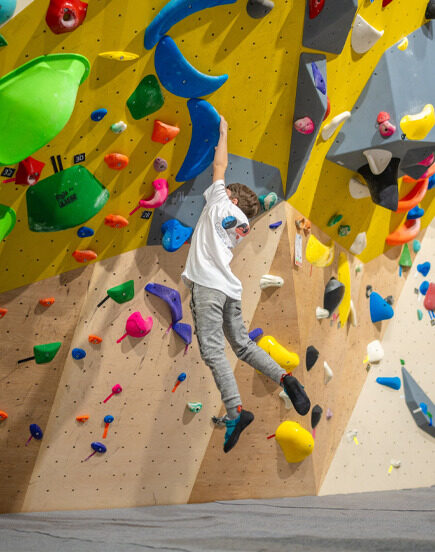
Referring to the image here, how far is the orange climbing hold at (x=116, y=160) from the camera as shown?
2.62 metres

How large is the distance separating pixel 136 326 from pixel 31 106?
1.27 m

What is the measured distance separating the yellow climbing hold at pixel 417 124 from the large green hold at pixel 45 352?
6.77 ft

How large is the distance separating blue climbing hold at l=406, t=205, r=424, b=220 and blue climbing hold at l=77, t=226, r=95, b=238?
2240 millimetres

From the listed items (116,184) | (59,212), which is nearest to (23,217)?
(59,212)

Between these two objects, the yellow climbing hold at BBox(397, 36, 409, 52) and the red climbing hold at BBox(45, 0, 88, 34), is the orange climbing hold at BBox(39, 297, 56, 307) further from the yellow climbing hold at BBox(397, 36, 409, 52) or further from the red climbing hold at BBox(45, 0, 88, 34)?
the yellow climbing hold at BBox(397, 36, 409, 52)

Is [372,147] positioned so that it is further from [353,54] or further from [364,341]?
[364,341]

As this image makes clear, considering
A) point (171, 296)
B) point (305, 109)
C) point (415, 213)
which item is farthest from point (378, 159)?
point (171, 296)

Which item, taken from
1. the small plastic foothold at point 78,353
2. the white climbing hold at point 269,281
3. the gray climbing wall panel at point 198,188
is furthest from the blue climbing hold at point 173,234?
the small plastic foothold at point 78,353

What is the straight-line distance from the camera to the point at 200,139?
2.79m

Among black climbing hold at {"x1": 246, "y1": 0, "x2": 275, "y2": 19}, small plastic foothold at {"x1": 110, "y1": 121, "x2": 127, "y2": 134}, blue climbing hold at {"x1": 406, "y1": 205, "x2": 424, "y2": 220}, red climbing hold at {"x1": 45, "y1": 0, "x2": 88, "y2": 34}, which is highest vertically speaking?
black climbing hold at {"x1": 246, "y1": 0, "x2": 275, "y2": 19}

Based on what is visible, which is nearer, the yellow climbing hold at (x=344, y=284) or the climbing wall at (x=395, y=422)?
the yellow climbing hold at (x=344, y=284)

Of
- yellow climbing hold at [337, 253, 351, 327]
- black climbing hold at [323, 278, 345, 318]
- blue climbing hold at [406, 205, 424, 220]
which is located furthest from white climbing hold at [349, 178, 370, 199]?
blue climbing hold at [406, 205, 424, 220]

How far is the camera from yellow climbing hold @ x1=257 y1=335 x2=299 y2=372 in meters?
3.33

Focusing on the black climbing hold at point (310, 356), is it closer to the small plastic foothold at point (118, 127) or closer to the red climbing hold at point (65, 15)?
the small plastic foothold at point (118, 127)
